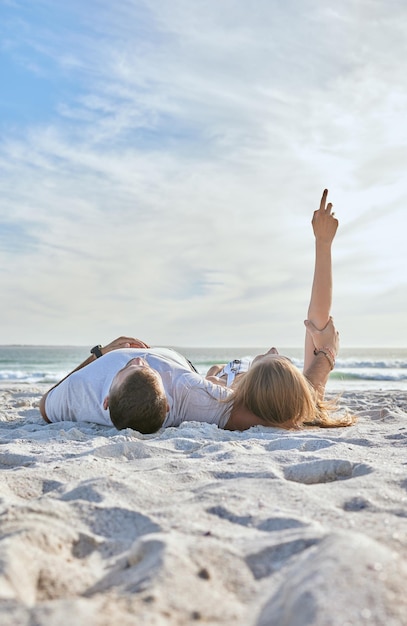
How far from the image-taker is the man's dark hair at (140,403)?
336 cm

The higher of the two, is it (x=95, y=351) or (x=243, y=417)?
(x=95, y=351)

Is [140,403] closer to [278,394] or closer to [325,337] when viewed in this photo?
[278,394]

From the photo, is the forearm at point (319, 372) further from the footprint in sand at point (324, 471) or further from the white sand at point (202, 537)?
the footprint in sand at point (324, 471)

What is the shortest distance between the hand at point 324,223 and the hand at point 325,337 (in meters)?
0.79

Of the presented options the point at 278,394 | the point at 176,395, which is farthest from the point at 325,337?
the point at 176,395

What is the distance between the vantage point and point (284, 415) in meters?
3.82

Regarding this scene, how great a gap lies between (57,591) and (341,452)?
1.82 m

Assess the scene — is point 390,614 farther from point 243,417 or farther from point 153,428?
point 243,417

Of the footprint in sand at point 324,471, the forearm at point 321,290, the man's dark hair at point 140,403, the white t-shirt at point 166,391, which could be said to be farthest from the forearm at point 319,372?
the footprint in sand at point 324,471

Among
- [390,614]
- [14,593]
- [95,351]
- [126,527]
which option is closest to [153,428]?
[95,351]

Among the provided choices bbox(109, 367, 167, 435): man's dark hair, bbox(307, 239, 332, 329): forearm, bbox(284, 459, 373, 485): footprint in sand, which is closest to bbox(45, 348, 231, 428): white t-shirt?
bbox(109, 367, 167, 435): man's dark hair

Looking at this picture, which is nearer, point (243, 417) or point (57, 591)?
point (57, 591)

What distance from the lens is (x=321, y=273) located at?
15.5 feet

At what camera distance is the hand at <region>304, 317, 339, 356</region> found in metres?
4.52
